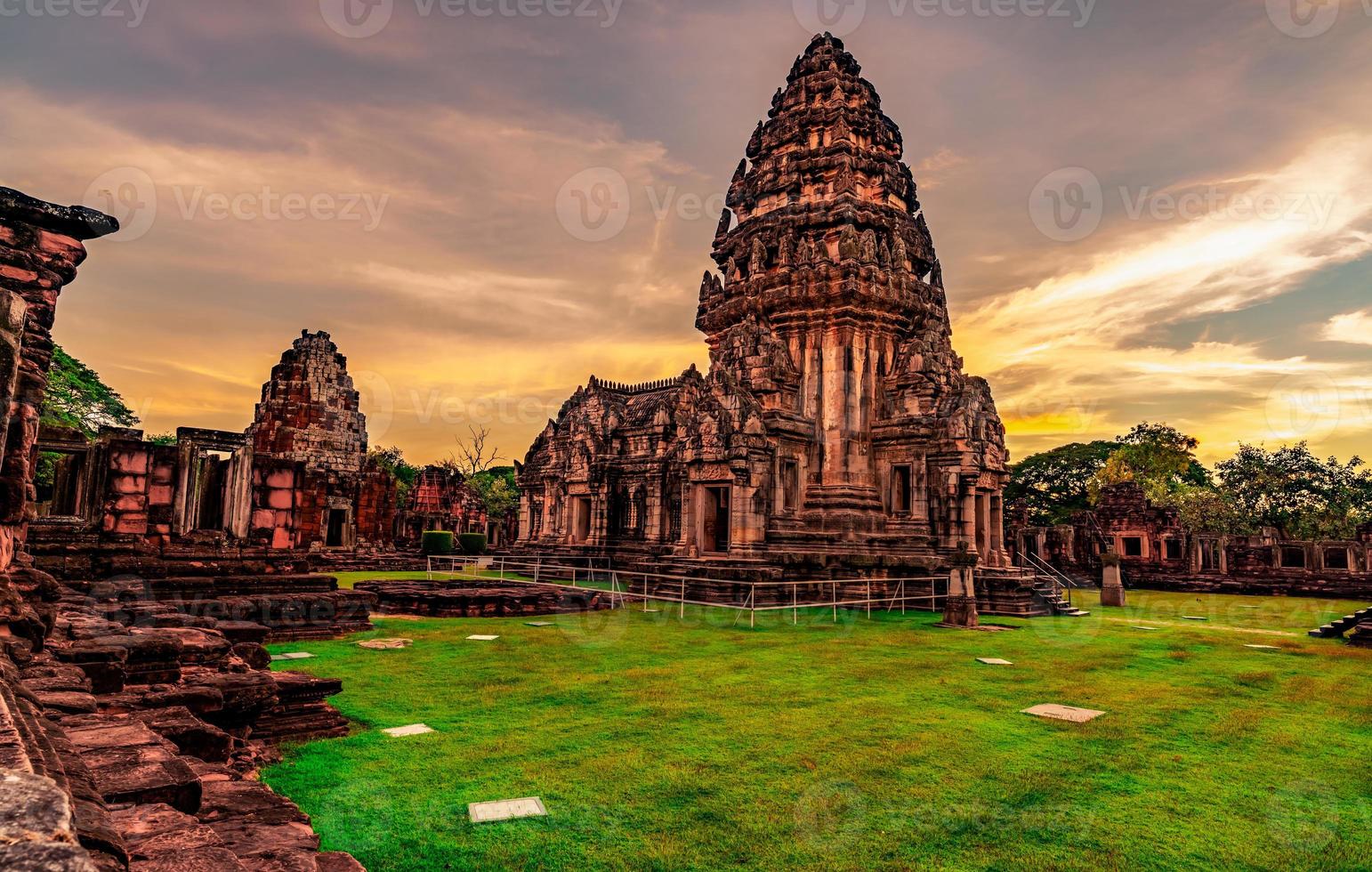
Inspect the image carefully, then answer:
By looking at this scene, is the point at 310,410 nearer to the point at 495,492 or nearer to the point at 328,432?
the point at 328,432

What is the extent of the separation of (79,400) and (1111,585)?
122 feet

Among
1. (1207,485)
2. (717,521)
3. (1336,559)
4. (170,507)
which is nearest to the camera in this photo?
(170,507)

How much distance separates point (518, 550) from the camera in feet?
87.8

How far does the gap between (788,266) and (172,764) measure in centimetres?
1871

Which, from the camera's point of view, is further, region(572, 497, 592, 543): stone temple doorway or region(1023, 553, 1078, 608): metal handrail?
region(572, 497, 592, 543): stone temple doorway

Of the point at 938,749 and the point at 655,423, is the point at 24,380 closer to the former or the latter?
the point at 938,749

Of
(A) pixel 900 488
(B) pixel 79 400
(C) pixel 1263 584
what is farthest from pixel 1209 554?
(B) pixel 79 400

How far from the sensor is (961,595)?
13.7 metres

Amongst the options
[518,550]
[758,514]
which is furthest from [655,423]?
[758,514]

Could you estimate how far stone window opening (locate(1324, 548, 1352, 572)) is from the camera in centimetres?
2428

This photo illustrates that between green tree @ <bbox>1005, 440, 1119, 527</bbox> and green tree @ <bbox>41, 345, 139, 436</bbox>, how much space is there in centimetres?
5216

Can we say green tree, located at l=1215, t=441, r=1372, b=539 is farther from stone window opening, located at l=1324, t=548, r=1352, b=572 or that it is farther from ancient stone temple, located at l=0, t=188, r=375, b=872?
ancient stone temple, located at l=0, t=188, r=375, b=872

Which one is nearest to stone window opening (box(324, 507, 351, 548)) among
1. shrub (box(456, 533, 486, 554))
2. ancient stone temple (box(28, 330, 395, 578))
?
shrub (box(456, 533, 486, 554))

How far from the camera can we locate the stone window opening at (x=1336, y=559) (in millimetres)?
24281
